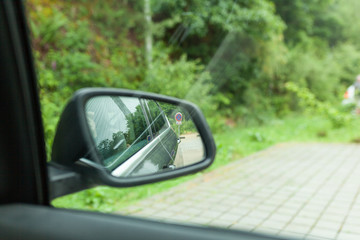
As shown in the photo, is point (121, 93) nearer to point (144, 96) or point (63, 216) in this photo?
point (144, 96)

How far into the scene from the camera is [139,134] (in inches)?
49.1

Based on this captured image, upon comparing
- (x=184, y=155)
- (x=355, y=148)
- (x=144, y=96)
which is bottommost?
(x=355, y=148)

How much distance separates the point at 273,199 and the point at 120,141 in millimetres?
3685

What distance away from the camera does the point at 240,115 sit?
734 cm

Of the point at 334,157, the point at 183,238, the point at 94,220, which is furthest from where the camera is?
the point at 334,157

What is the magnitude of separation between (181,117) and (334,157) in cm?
674

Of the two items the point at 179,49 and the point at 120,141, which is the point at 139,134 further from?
the point at 179,49

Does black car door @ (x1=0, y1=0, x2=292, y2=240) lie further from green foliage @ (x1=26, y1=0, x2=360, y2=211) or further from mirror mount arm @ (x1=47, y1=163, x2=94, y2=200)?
green foliage @ (x1=26, y1=0, x2=360, y2=211)

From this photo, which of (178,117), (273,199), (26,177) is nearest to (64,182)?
(26,177)

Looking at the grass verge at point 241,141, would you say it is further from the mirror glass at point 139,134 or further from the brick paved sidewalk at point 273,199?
the mirror glass at point 139,134

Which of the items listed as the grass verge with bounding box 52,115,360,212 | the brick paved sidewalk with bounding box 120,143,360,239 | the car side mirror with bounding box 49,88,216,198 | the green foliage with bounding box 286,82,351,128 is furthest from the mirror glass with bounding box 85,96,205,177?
the green foliage with bounding box 286,82,351,128

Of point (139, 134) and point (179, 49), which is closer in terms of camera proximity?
point (139, 134)

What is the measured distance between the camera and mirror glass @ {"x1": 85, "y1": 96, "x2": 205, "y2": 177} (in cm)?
118

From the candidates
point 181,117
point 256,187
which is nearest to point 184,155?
point 181,117
